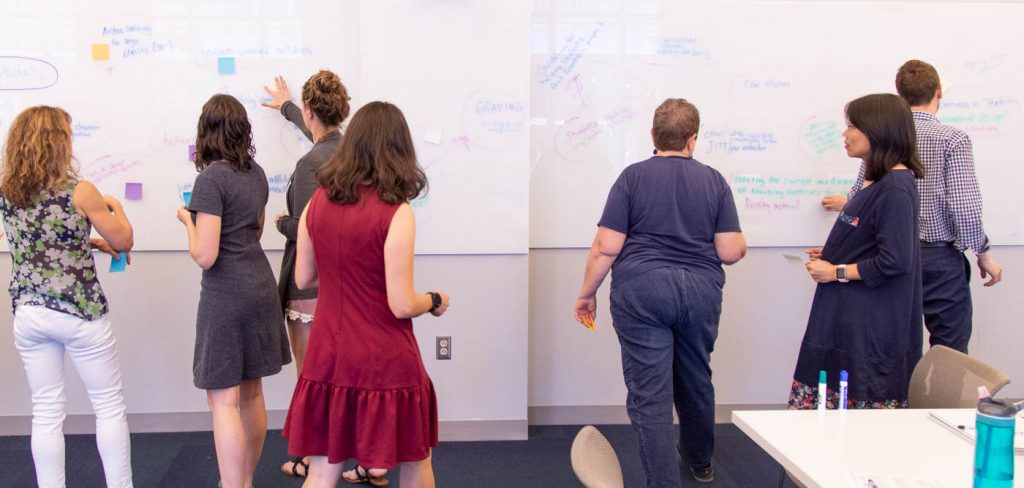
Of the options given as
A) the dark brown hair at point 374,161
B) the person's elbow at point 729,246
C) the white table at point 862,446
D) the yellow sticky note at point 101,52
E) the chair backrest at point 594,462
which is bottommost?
the white table at point 862,446

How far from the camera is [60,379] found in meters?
2.43

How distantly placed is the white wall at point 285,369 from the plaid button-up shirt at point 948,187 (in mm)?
1653

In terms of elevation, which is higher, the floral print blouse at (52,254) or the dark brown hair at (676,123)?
the dark brown hair at (676,123)

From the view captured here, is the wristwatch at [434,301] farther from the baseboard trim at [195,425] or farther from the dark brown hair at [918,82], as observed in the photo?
the dark brown hair at [918,82]

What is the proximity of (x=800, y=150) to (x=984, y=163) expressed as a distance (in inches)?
35.3

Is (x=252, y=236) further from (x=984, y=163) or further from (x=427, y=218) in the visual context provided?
(x=984, y=163)

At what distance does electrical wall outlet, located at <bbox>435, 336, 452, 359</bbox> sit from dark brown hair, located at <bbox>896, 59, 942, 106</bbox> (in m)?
2.13

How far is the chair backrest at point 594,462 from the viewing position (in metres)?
1.35

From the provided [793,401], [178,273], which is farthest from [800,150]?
[178,273]

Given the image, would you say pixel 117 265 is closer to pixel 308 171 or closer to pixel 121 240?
pixel 121 240

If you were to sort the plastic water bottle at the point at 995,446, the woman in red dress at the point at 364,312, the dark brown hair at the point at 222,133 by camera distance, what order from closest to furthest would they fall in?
the plastic water bottle at the point at 995,446
the woman in red dress at the point at 364,312
the dark brown hair at the point at 222,133

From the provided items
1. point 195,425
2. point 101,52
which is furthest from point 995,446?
point 101,52

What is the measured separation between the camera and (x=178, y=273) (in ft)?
11.1

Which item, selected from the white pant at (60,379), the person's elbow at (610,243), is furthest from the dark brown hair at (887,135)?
the white pant at (60,379)
